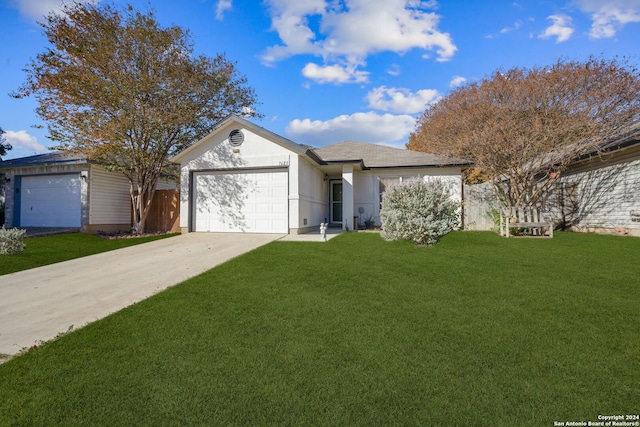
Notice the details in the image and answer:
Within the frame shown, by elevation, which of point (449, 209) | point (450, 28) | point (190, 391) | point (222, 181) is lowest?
point (190, 391)

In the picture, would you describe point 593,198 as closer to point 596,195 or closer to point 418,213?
point 596,195

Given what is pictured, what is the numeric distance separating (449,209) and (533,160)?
4992mm

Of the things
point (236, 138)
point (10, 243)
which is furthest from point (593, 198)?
point (10, 243)

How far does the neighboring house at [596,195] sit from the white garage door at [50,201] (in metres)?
17.7

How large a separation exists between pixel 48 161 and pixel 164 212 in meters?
5.62

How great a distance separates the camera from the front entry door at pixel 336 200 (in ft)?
53.2

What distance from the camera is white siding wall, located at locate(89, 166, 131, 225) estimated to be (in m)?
13.8

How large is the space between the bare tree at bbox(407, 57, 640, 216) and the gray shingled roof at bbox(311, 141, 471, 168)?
0.55 metres

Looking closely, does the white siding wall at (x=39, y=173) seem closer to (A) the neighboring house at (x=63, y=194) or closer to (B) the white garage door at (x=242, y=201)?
(A) the neighboring house at (x=63, y=194)

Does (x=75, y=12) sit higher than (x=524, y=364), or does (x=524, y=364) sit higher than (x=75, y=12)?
(x=75, y=12)

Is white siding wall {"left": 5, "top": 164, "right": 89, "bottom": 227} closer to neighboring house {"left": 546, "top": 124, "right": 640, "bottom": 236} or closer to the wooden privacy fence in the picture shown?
the wooden privacy fence

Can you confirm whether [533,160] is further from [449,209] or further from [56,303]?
[56,303]

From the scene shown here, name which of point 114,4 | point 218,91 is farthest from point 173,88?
point 114,4

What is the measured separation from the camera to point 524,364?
2730 millimetres
